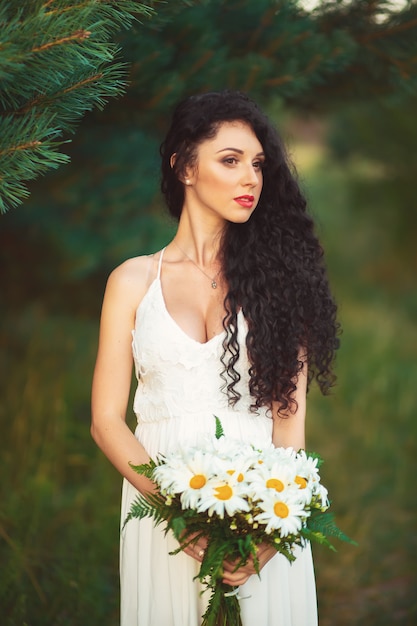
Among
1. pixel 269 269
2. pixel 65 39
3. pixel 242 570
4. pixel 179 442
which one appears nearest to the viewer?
pixel 65 39

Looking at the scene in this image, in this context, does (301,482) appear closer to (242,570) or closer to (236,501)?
(236,501)

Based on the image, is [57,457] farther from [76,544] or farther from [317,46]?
[317,46]

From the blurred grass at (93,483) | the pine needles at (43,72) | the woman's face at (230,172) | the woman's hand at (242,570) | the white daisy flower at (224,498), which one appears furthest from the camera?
the blurred grass at (93,483)

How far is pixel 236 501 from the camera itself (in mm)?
1722

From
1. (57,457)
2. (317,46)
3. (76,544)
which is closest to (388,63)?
(317,46)

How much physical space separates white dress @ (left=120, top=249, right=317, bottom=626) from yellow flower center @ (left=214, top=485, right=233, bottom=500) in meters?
0.44

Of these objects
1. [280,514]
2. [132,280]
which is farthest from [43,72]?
[280,514]

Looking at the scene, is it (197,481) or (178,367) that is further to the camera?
(178,367)

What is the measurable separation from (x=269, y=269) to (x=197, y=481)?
853 millimetres

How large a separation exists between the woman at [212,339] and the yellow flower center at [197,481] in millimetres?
361

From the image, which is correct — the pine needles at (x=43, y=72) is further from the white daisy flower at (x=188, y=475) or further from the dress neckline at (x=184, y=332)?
the white daisy flower at (x=188, y=475)

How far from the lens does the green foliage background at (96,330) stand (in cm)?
301

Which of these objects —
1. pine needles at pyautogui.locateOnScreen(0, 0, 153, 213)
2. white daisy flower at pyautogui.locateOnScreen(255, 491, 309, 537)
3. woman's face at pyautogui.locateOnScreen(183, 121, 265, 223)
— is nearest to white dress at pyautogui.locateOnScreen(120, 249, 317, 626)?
woman's face at pyautogui.locateOnScreen(183, 121, 265, 223)

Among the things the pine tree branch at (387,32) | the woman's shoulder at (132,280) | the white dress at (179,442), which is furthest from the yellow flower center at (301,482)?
the pine tree branch at (387,32)
